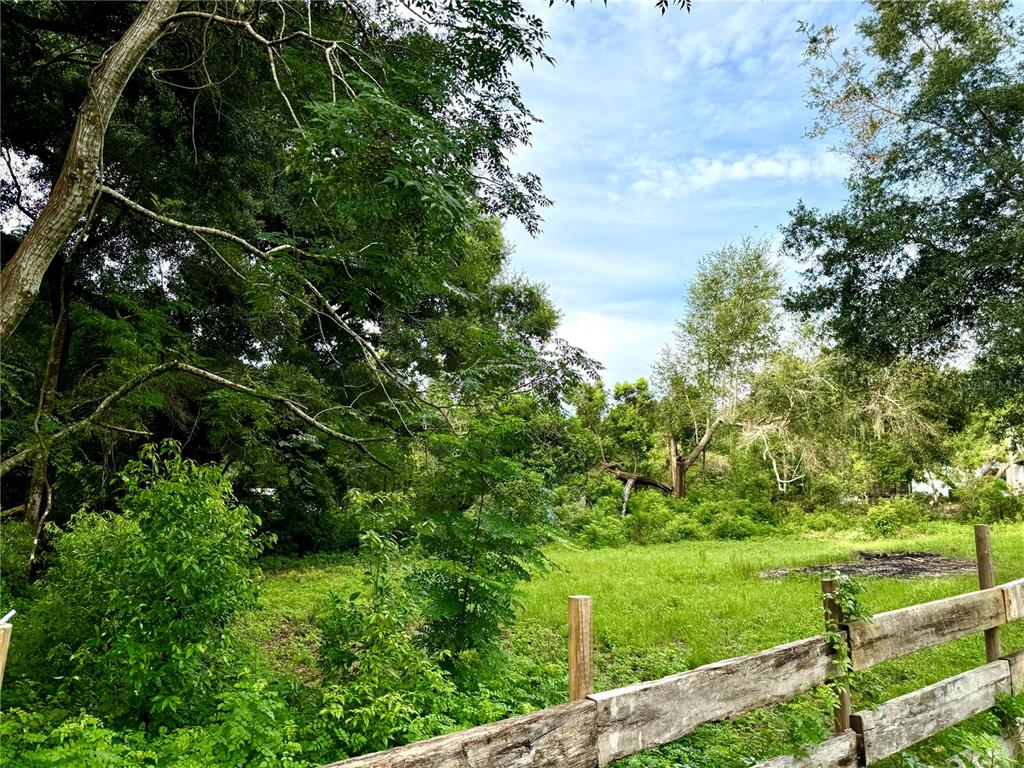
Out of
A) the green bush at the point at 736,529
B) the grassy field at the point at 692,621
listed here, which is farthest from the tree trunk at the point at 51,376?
the green bush at the point at 736,529

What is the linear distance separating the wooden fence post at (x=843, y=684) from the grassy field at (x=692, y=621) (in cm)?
14

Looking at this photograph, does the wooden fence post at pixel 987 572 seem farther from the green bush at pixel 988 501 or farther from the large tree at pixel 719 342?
the large tree at pixel 719 342

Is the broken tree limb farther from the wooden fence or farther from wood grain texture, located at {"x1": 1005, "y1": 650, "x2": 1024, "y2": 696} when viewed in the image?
the wooden fence

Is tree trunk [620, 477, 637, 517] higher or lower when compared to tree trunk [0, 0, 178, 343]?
lower

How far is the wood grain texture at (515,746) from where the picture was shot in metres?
2.25

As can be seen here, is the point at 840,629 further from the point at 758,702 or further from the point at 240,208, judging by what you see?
the point at 240,208

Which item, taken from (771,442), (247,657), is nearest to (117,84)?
(247,657)

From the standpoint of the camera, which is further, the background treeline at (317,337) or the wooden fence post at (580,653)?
the background treeline at (317,337)

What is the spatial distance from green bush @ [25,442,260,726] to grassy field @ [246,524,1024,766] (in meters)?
1.36

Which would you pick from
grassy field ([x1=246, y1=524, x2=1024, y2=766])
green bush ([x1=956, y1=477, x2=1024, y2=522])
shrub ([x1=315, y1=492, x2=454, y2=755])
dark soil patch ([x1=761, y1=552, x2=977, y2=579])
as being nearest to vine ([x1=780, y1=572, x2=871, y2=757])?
grassy field ([x1=246, y1=524, x2=1024, y2=766])

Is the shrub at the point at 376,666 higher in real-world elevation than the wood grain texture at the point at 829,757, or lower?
higher

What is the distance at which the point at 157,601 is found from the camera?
386 centimetres

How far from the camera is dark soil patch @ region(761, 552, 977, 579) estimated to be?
10852 mm

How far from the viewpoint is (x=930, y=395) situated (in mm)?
16109
